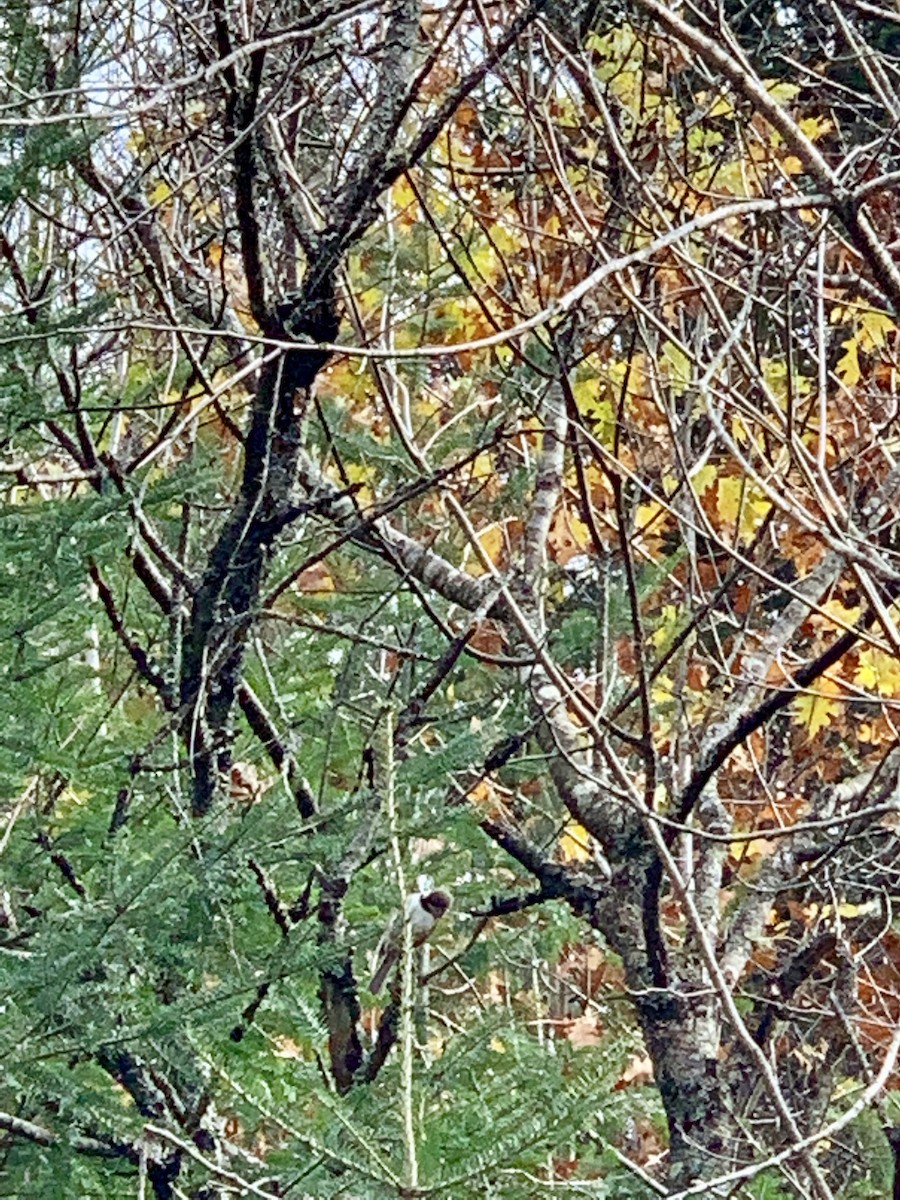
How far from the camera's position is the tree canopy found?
2201 mm

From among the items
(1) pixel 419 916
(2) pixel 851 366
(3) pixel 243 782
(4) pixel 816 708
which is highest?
(2) pixel 851 366

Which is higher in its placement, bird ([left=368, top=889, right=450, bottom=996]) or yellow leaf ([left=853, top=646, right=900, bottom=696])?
yellow leaf ([left=853, top=646, right=900, bottom=696])

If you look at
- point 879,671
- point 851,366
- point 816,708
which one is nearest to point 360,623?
point 816,708

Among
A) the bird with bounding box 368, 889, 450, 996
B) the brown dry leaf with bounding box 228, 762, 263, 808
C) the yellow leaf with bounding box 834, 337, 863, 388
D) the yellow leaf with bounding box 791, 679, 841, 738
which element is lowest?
the bird with bounding box 368, 889, 450, 996

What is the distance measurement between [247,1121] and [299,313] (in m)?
1.38

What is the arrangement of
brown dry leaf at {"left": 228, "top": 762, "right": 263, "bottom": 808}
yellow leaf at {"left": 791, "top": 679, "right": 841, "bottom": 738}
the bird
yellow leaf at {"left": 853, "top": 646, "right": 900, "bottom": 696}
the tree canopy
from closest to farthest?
the bird < the tree canopy < brown dry leaf at {"left": 228, "top": 762, "right": 263, "bottom": 808} < yellow leaf at {"left": 791, "top": 679, "right": 841, "bottom": 738} < yellow leaf at {"left": 853, "top": 646, "right": 900, "bottom": 696}

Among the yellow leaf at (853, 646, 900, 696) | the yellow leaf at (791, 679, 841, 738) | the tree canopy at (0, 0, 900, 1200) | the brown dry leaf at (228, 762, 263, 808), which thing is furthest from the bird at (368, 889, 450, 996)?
the yellow leaf at (853, 646, 900, 696)

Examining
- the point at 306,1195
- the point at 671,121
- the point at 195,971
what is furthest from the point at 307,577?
the point at 306,1195

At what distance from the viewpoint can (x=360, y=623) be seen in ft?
10.2

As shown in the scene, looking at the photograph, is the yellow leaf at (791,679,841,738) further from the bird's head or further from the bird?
the bird's head

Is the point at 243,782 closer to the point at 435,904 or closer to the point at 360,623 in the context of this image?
the point at 360,623

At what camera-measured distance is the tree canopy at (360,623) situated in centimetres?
220

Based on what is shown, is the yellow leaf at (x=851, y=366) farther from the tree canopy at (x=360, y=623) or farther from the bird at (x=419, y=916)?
the bird at (x=419, y=916)

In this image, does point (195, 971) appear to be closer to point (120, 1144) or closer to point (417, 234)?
point (120, 1144)
